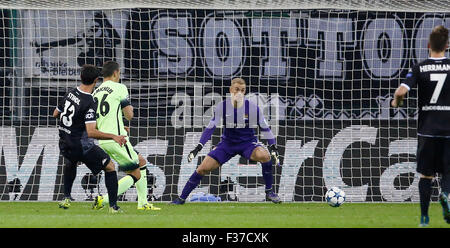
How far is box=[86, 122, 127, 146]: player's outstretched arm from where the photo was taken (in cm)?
1088

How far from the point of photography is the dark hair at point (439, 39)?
29.5 ft

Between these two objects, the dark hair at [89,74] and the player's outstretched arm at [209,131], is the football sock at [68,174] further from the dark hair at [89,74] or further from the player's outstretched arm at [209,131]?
the player's outstretched arm at [209,131]

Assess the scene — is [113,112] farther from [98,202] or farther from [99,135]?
[98,202]

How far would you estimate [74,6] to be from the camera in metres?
14.9

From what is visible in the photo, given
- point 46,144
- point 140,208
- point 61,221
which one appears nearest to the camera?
point 61,221

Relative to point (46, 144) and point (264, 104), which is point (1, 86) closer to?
point (46, 144)

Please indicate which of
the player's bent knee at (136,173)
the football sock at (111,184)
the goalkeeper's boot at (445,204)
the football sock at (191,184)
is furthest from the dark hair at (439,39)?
the football sock at (191,184)

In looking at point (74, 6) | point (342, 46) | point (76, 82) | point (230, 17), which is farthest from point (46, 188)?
point (342, 46)

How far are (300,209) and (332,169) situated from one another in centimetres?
241

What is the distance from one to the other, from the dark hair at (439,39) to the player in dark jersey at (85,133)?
4.06 meters

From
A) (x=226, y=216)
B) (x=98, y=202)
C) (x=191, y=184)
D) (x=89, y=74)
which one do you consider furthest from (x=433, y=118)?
(x=191, y=184)

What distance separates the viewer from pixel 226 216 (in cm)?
1100

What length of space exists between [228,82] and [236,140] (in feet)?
7.90

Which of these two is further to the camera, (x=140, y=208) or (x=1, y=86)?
(x=1, y=86)
